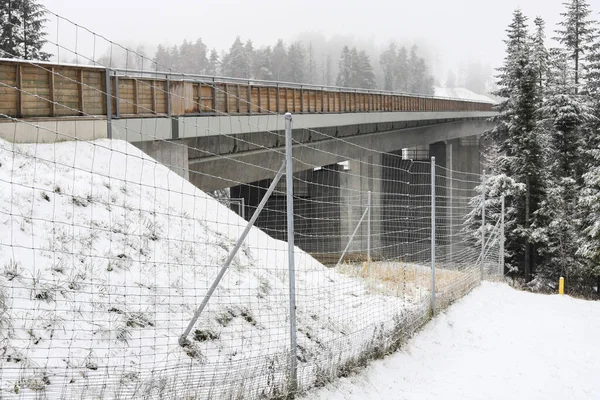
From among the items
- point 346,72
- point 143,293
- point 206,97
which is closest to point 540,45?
point 206,97

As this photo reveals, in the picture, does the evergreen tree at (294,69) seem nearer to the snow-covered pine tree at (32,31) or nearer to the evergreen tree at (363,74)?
the evergreen tree at (363,74)

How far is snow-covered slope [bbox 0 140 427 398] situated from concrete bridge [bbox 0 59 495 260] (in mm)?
977

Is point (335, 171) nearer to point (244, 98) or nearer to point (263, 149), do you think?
point (263, 149)

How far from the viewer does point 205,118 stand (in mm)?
20469

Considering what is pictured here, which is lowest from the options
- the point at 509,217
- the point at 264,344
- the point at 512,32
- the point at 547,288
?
the point at 547,288

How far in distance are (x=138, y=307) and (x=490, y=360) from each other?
5.08m

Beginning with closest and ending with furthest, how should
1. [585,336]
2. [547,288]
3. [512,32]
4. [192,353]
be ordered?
[192,353] → [585,336] → [547,288] → [512,32]

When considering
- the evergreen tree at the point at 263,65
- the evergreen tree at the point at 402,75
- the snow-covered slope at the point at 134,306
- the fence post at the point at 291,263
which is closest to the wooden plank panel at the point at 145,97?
the snow-covered slope at the point at 134,306

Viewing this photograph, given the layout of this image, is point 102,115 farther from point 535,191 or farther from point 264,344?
point 535,191

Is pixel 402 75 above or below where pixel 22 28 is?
above

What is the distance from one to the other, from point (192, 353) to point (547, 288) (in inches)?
1231

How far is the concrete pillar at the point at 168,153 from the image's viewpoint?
17.4m

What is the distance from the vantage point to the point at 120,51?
456ft

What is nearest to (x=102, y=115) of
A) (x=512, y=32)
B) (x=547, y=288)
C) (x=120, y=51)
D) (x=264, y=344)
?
(x=264, y=344)
